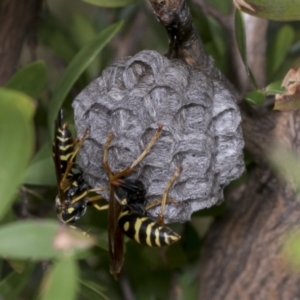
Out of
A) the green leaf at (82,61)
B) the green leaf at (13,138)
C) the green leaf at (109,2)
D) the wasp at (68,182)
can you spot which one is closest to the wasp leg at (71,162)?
the wasp at (68,182)

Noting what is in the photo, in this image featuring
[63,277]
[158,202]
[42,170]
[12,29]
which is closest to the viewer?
[63,277]

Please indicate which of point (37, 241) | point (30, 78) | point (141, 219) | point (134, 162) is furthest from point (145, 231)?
point (37, 241)

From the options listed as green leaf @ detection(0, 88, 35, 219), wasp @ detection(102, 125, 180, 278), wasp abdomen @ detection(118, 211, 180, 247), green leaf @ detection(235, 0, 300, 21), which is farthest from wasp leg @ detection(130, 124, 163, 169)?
green leaf @ detection(0, 88, 35, 219)

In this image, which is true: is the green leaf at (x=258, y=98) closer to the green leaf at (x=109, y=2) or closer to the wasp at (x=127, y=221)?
the wasp at (x=127, y=221)

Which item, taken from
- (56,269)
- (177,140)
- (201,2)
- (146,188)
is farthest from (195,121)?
(56,269)

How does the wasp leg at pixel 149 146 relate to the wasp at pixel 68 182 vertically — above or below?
above

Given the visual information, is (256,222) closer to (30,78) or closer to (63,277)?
(30,78)
